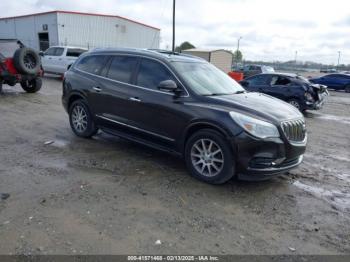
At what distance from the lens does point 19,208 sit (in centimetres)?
381

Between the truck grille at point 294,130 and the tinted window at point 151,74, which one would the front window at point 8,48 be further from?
the truck grille at point 294,130

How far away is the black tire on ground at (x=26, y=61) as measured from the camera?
11.6m

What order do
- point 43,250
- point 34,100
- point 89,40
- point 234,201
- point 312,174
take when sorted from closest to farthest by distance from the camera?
point 43,250, point 234,201, point 312,174, point 34,100, point 89,40

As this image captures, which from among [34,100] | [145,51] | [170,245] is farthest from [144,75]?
[34,100]

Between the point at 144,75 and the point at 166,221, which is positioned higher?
the point at 144,75

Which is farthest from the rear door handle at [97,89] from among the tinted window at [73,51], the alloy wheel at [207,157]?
the tinted window at [73,51]

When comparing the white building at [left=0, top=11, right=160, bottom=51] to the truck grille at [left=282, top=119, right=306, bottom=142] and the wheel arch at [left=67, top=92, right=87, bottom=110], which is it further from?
the truck grille at [left=282, top=119, right=306, bottom=142]

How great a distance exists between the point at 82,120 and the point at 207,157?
10.3ft

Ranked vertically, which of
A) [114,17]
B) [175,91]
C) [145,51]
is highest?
[114,17]

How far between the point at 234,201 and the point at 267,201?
17.9 inches

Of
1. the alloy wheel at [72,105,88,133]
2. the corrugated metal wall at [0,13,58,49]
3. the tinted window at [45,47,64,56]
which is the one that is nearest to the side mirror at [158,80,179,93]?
the alloy wheel at [72,105,88,133]

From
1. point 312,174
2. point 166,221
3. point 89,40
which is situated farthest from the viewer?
point 89,40

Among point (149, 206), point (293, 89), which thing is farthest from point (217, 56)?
point (149, 206)

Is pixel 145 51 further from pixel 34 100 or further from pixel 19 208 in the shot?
pixel 34 100
